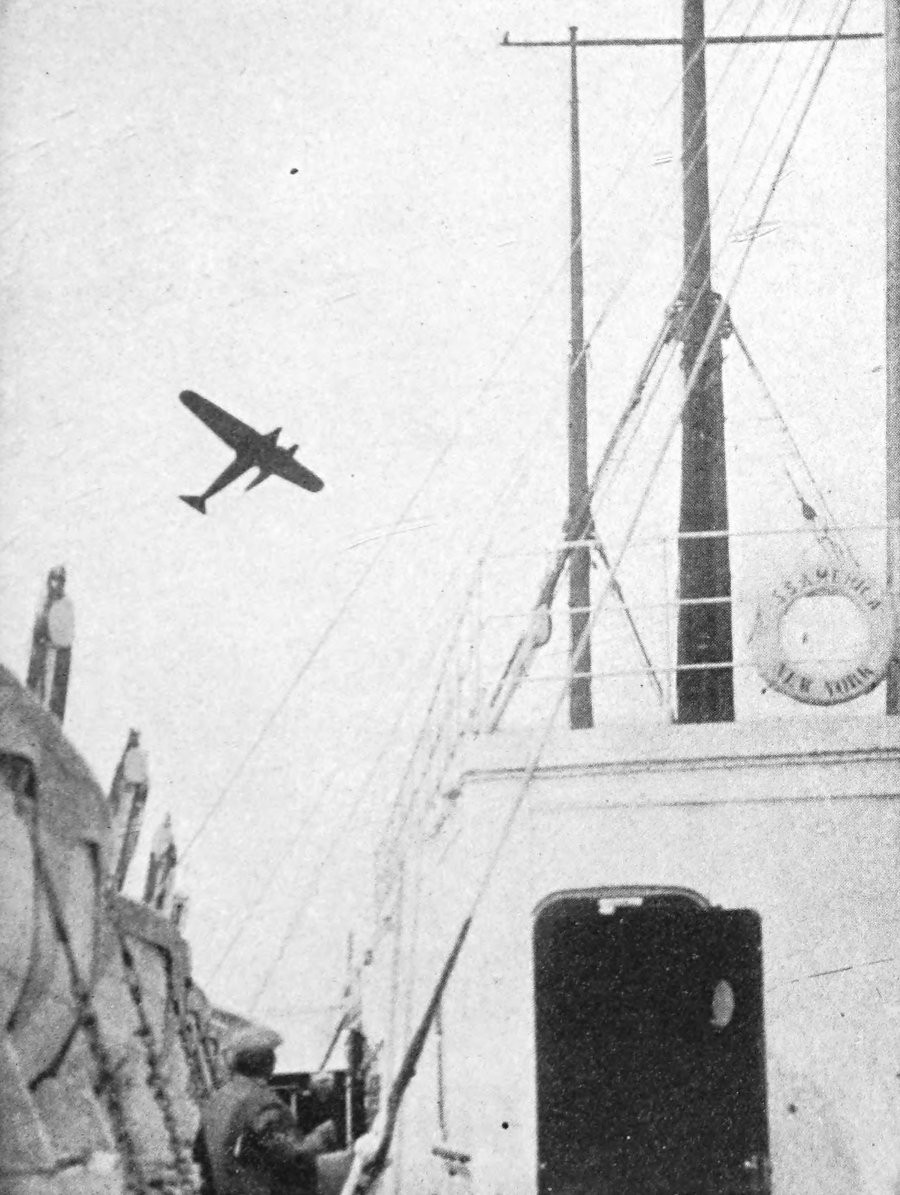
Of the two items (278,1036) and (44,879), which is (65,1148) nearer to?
(44,879)

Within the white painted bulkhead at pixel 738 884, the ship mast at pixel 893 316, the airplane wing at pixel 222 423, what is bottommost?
the white painted bulkhead at pixel 738 884

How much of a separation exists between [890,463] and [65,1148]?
6266 mm

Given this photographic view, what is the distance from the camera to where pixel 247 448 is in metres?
18.0

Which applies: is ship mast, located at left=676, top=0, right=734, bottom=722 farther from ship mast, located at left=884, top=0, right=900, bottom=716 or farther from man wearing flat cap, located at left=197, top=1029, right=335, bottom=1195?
man wearing flat cap, located at left=197, top=1029, right=335, bottom=1195

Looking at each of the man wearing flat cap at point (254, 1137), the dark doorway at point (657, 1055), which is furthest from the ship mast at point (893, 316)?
the man wearing flat cap at point (254, 1137)

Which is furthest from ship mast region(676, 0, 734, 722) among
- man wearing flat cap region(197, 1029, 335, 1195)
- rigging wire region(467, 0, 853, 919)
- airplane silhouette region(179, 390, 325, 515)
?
airplane silhouette region(179, 390, 325, 515)

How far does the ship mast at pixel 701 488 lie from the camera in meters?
11.1

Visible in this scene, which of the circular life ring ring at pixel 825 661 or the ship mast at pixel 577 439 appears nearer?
the circular life ring ring at pixel 825 661

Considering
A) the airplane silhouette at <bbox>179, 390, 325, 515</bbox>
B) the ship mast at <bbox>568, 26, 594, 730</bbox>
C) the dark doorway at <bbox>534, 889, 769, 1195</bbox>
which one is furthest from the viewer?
the airplane silhouette at <bbox>179, 390, 325, 515</bbox>

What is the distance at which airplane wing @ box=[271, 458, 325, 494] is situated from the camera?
58.7 feet

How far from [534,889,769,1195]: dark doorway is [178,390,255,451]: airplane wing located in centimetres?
1081

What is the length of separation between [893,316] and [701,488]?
6.07 feet

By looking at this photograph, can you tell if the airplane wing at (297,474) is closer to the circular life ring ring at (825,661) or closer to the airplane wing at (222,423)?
the airplane wing at (222,423)

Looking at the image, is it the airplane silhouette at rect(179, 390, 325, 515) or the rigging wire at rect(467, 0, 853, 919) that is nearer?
the rigging wire at rect(467, 0, 853, 919)
